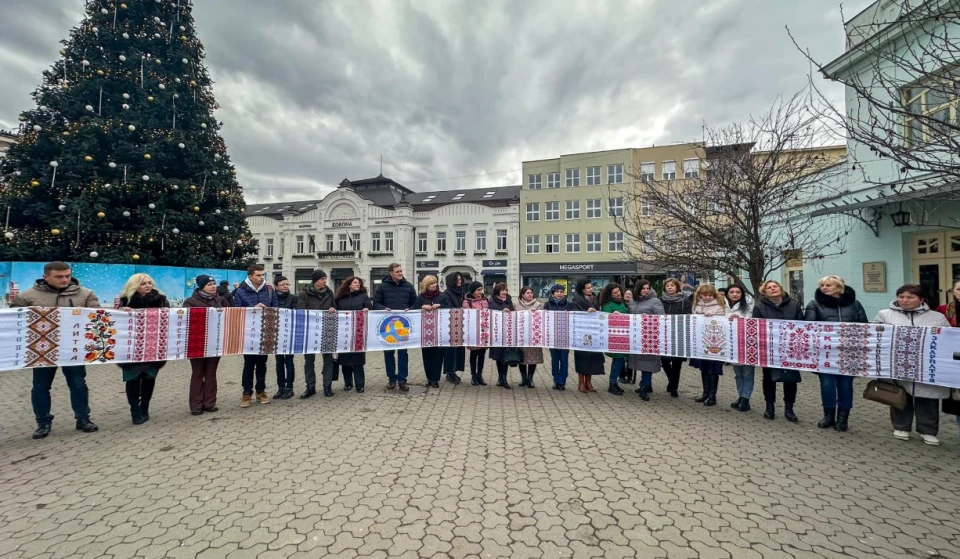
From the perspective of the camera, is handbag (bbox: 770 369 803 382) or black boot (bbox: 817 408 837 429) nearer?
black boot (bbox: 817 408 837 429)

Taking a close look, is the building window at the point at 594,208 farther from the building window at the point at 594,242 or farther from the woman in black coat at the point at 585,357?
the woman in black coat at the point at 585,357

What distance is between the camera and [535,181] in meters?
38.1

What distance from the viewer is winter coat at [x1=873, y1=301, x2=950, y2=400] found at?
4.64 metres

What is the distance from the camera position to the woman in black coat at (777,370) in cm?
550

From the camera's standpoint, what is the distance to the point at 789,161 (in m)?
9.02

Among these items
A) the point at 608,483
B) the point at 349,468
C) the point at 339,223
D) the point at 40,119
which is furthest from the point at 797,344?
the point at 339,223

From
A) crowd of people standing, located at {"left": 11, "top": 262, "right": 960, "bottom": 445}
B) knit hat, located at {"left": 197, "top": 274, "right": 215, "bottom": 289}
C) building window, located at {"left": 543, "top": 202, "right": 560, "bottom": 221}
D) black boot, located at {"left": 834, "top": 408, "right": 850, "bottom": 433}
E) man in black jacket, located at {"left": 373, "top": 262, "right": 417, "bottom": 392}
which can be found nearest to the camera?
crowd of people standing, located at {"left": 11, "top": 262, "right": 960, "bottom": 445}

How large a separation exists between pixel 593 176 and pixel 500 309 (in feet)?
104

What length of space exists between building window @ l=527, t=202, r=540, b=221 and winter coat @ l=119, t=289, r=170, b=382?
33969 millimetres

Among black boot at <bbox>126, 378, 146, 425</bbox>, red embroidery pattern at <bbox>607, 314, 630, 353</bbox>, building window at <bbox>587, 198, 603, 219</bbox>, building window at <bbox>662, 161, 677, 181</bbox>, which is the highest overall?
building window at <bbox>662, 161, 677, 181</bbox>

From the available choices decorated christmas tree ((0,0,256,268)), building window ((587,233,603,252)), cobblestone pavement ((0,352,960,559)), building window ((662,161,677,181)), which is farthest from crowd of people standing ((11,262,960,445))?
building window ((662,161,677,181))

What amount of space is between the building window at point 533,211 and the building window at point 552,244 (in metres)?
2.20

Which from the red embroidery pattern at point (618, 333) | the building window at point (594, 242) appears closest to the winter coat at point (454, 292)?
the red embroidery pattern at point (618, 333)

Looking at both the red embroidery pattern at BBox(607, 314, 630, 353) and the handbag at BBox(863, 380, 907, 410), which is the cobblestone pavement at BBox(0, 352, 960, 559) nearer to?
the handbag at BBox(863, 380, 907, 410)
